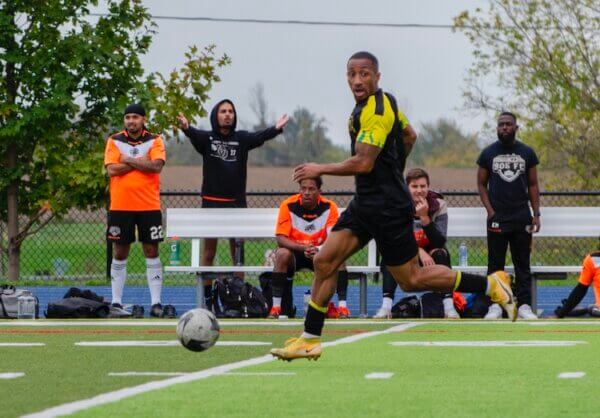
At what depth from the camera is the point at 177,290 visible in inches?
885

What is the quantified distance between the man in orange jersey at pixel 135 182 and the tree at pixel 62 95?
20.5ft

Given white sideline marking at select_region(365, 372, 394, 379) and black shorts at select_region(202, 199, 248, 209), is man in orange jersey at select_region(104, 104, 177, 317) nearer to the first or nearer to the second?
black shorts at select_region(202, 199, 248, 209)

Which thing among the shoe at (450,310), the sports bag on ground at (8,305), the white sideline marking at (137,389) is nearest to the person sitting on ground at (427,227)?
the shoe at (450,310)

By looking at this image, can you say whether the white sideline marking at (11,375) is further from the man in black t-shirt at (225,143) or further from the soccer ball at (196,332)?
the man in black t-shirt at (225,143)

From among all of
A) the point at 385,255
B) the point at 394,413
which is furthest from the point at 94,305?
the point at 394,413

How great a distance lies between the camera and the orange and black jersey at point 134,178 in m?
14.8

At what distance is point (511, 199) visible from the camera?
14461mm

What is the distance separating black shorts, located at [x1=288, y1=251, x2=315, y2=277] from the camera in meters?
14.6

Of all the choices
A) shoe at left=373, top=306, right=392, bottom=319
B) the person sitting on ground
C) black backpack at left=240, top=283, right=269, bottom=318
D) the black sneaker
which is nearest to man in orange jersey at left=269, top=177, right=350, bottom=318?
black backpack at left=240, top=283, right=269, bottom=318

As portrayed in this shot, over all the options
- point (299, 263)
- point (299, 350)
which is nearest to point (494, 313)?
point (299, 263)

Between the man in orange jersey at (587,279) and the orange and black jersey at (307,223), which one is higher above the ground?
the orange and black jersey at (307,223)

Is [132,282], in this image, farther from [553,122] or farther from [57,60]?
[553,122]

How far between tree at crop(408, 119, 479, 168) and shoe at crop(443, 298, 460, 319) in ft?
217

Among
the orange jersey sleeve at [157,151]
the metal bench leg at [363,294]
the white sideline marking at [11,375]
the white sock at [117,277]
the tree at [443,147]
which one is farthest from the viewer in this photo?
the tree at [443,147]
